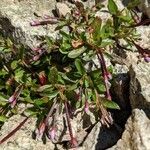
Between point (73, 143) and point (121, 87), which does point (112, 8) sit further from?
point (73, 143)

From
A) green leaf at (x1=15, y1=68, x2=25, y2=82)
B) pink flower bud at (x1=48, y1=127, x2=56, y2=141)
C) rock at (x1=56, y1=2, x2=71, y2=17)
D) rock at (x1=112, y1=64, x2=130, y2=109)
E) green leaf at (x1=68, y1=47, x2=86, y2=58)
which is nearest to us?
pink flower bud at (x1=48, y1=127, x2=56, y2=141)

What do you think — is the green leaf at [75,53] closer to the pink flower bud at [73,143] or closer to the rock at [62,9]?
the rock at [62,9]

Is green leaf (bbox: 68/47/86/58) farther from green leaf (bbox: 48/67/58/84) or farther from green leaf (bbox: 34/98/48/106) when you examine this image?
green leaf (bbox: 34/98/48/106)

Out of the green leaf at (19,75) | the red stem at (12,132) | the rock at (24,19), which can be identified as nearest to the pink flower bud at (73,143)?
the red stem at (12,132)

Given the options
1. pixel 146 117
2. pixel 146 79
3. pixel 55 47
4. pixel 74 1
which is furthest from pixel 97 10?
pixel 146 117

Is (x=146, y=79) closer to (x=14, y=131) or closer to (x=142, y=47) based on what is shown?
(x=142, y=47)

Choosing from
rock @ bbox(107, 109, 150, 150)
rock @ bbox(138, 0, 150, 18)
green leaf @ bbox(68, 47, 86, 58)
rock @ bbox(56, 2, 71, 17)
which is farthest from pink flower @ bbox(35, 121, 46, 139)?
rock @ bbox(138, 0, 150, 18)
